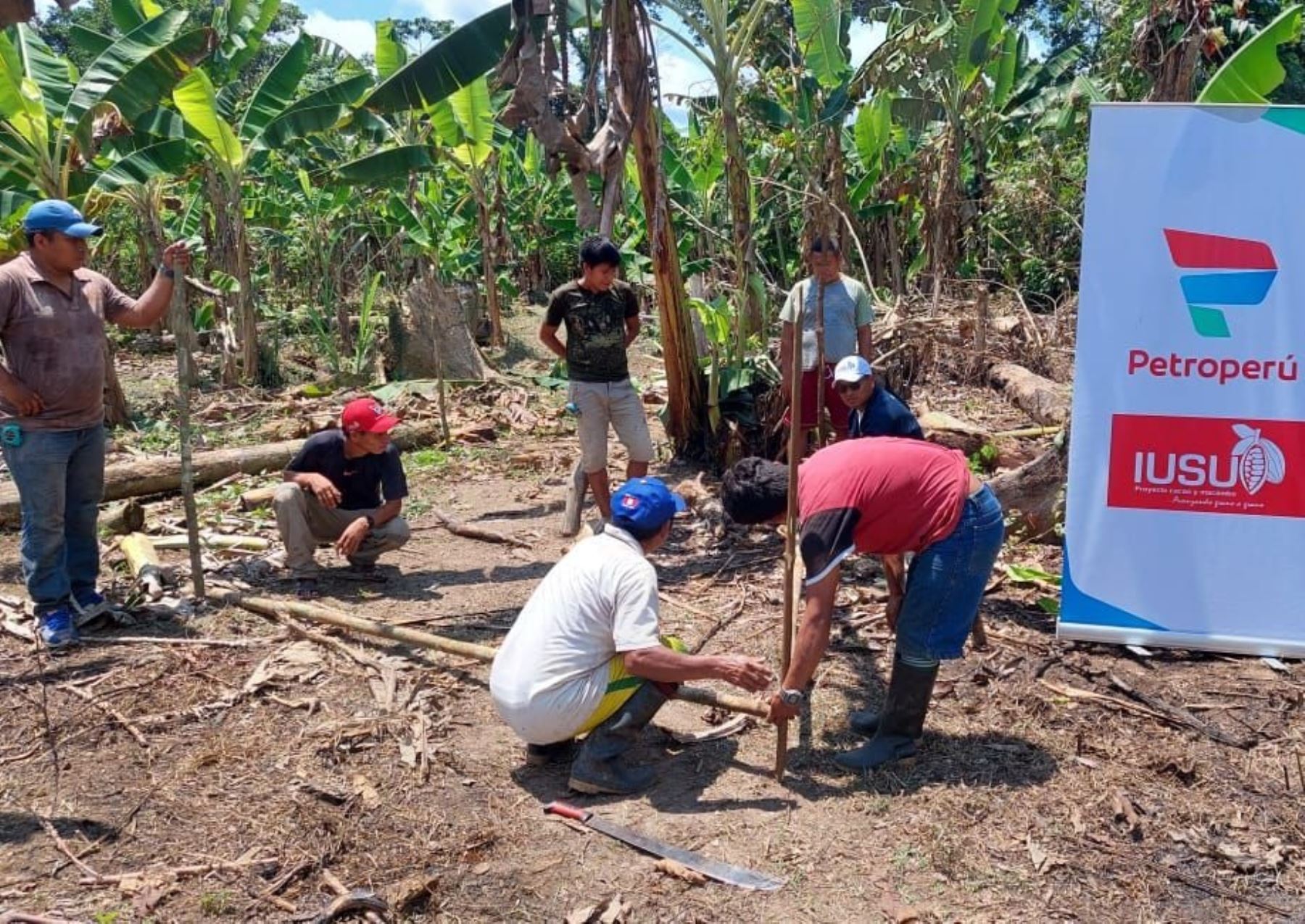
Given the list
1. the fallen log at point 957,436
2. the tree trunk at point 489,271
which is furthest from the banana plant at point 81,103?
the fallen log at point 957,436

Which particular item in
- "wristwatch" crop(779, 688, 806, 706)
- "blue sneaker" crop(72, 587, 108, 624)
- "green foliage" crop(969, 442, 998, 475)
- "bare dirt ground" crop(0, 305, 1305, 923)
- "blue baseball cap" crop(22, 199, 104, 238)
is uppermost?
"blue baseball cap" crop(22, 199, 104, 238)

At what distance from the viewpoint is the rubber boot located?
405cm

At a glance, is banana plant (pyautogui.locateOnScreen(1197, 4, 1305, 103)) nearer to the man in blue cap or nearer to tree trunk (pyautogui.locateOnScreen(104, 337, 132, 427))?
the man in blue cap

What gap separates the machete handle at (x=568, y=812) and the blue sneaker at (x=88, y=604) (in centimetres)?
292

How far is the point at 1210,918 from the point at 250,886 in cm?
297

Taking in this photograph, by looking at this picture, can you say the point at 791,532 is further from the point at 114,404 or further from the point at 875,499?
the point at 114,404

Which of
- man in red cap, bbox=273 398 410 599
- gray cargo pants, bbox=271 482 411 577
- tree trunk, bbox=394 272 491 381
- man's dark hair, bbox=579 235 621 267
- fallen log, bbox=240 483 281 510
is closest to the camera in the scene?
man in red cap, bbox=273 398 410 599

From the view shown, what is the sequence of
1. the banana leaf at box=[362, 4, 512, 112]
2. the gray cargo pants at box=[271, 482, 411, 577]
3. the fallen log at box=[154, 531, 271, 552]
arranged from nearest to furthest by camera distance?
the gray cargo pants at box=[271, 482, 411, 577], the fallen log at box=[154, 531, 271, 552], the banana leaf at box=[362, 4, 512, 112]

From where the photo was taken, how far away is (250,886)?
3344mm

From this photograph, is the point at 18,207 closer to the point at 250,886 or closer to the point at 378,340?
the point at 378,340

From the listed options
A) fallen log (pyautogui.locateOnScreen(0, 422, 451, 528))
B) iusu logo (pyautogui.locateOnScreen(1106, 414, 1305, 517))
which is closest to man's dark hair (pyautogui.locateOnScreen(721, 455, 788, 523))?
iusu logo (pyautogui.locateOnScreen(1106, 414, 1305, 517))

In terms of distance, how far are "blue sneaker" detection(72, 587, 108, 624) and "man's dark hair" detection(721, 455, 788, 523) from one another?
11.5 feet

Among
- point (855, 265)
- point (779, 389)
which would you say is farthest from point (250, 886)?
point (855, 265)

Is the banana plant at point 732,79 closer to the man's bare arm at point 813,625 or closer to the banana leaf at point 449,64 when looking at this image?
the banana leaf at point 449,64
